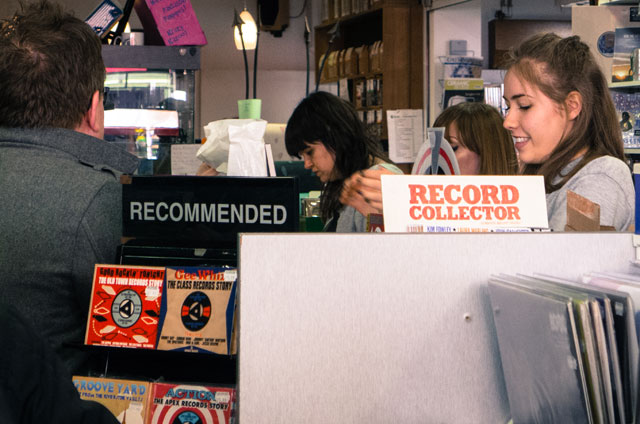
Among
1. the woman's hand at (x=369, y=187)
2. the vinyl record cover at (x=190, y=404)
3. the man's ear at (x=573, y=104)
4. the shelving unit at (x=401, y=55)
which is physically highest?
the shelving unit at (x=401, y=55)

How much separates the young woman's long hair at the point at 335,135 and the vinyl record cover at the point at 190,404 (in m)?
1.76

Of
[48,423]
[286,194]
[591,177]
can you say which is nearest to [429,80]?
[591,177]

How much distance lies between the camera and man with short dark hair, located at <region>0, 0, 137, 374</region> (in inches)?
56.0

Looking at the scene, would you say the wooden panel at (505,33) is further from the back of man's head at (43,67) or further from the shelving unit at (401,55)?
the back of man's head at (43,67)

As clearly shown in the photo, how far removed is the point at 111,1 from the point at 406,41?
390cm

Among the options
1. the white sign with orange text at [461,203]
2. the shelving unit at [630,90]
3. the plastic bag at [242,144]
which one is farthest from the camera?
the shelving unit at [630,90]

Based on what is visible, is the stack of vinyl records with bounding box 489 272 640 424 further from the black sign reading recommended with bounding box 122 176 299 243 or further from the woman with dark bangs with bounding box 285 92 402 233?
the woman with dark bangs with bounding box 285 92 402 233

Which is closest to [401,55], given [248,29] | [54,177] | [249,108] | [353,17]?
[353,17]

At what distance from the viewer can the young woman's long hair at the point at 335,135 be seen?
2.92 metres

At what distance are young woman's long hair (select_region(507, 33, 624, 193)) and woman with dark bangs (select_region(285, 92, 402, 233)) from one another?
112 centimetres

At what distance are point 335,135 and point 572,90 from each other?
125 cm

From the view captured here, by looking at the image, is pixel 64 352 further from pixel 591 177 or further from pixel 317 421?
pixel 591 177

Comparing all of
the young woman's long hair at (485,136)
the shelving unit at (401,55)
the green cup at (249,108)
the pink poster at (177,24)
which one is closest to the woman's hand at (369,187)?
the green cup at (249,108)

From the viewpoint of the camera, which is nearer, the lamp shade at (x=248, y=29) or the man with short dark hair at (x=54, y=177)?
the man with short dark hair at (x=54, y=177)
